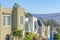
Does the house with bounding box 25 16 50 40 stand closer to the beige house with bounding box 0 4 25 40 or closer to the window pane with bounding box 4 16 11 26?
the beige house with bounding box 0 4 25 40

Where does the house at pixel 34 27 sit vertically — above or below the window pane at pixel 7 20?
below

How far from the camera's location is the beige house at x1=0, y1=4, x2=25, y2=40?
82.6 ft

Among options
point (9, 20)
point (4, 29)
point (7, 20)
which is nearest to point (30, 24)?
point (9, 20)

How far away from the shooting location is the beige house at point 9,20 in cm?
2519

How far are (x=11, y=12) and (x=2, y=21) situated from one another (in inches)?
105

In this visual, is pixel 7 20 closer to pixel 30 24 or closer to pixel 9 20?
pixel 9 20

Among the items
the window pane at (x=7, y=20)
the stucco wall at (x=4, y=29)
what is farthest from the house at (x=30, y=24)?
the stucco wall at (x=4, y=29)

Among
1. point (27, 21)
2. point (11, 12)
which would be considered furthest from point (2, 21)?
point (27, 21)

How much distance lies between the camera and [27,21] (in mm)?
35562

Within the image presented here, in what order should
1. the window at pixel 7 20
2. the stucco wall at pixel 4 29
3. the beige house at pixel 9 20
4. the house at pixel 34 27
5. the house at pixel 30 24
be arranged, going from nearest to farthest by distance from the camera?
the stucco wall at pixel 4 29, the beige house at pixel 9 20, the window at pixel 7 20, the house at pixel 30 24, the house at pixel 34 27

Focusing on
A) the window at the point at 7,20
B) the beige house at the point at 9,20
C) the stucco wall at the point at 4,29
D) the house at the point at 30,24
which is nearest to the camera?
the stucco wall at the point at 4,29

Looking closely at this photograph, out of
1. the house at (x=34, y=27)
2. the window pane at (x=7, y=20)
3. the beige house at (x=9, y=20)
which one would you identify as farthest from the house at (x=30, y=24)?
the window pane at (x=7, y=20)

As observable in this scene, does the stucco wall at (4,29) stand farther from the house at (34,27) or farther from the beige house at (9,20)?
the house at (34,27)

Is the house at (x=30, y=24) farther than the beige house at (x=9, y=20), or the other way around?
the house at (x=30, y=24)
